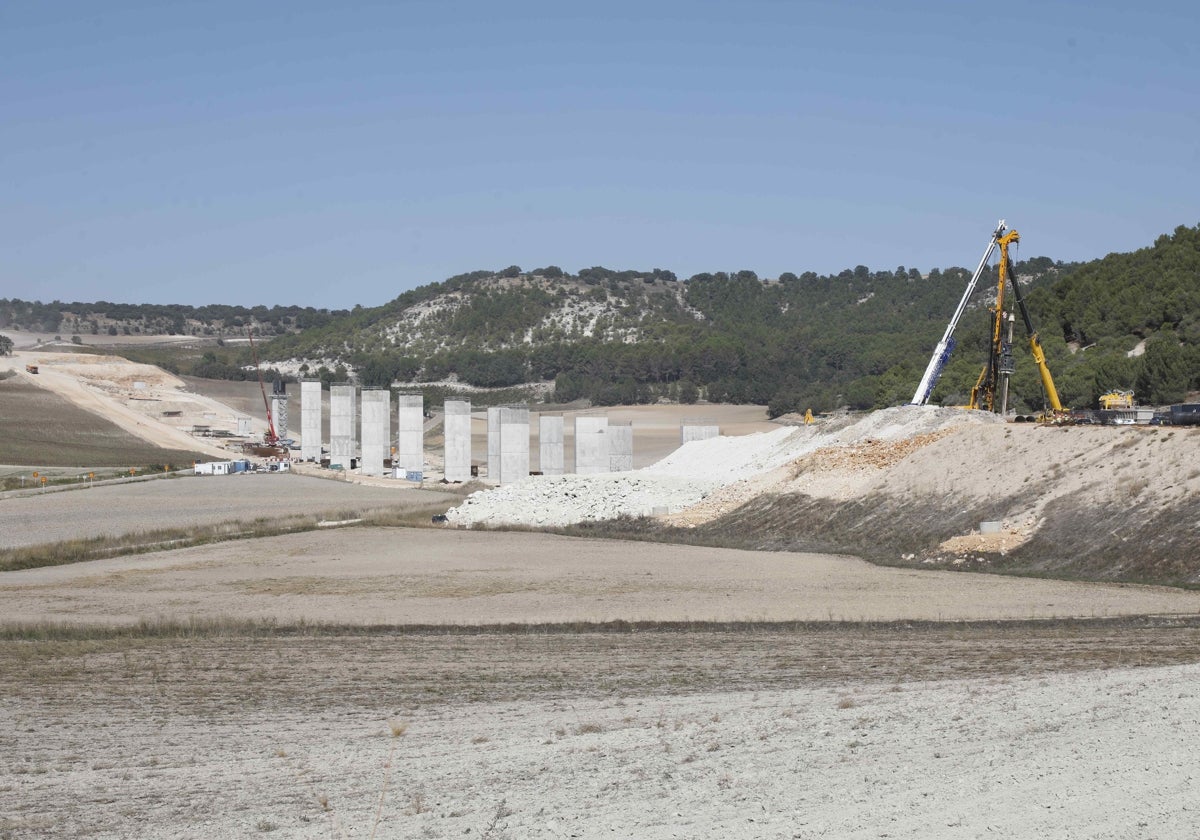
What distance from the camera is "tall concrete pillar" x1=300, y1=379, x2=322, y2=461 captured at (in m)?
94.7

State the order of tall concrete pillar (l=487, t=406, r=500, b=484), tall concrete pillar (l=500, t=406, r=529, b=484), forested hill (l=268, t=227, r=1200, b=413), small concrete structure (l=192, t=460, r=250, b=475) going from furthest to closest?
1. small concrete structure (l=192, t=460, r=250, b=475)
2. forested hill (l=268, t=227, r=1200, b=413)
3. tall concrete pillar (l=487, t=406, r=500, b=484)
4. tall concrete pillar (l=500, t=406, r=529, b=484)

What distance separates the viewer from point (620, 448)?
7281 centimetres

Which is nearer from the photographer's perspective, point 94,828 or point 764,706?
point 94,828

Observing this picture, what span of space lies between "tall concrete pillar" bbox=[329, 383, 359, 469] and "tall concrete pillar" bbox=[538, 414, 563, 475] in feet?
67.9

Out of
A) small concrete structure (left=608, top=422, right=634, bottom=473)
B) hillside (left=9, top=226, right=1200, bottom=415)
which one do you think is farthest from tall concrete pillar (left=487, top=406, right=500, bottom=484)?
hillside (left=9, top=226, right=1200, bottom=415)

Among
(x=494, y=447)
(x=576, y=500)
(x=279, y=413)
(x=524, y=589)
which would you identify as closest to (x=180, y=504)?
(x=576, y=500)

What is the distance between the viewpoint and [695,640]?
2270 cm

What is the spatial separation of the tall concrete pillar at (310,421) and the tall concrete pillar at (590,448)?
104ft

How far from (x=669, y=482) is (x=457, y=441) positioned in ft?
72.2

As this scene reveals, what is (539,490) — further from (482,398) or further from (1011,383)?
(482,398)

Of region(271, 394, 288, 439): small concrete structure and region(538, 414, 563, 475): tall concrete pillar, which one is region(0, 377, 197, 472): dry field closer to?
region(271, 394, 288, 439): small concrete structure

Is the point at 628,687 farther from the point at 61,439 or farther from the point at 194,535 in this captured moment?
the point at 61,439

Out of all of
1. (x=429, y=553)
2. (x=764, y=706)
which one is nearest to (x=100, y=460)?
(x=429, y=553)

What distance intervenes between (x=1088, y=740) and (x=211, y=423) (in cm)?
10963
